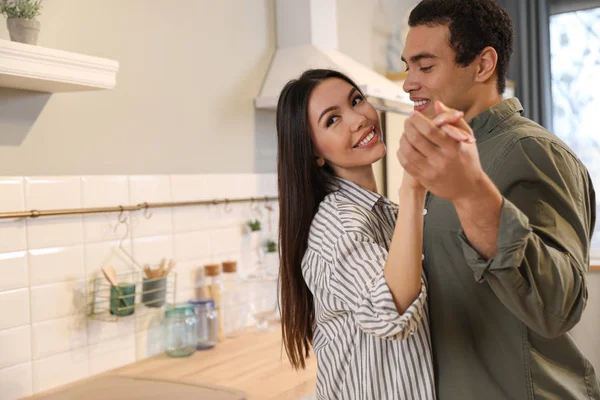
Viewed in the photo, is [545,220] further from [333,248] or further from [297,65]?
[297,65]

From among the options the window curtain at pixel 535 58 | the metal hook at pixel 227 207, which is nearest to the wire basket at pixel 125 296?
the metal hook at pixel 227 207

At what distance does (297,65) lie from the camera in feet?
9.32

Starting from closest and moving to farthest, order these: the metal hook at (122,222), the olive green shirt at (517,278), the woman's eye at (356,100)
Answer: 1. the olive green shirt at (517,278)
2. the woman's eye at (356,100)
3. the metal hook at (122,222)

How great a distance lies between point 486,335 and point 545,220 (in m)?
0.25

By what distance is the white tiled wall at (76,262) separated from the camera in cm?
187

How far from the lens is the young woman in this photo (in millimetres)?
962

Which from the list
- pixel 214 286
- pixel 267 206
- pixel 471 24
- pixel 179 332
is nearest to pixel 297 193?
pixel 471 24

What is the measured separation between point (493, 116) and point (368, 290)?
0.41 meters

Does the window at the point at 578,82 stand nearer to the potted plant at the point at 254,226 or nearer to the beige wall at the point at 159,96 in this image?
the beige wall at the point at 159,96

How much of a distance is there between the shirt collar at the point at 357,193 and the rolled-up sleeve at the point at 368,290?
0.16 m

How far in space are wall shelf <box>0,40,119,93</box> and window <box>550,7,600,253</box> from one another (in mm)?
3378

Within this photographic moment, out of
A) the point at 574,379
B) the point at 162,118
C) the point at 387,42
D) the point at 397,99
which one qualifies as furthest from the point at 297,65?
the point at 574,379

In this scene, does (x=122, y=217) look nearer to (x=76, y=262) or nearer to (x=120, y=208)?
(x=120, y=208)

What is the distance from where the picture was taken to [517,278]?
0.85 m
